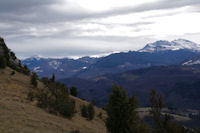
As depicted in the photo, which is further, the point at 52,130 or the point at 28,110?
the point at 28,110

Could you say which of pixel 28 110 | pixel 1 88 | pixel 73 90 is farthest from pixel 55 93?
pixel 73 90

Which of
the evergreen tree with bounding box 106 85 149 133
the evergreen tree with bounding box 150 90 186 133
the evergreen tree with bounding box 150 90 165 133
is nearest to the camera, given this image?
the evergreen tree with bounding box 106 85 149 133

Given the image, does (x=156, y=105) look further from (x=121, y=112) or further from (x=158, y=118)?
(x=121, y=112)

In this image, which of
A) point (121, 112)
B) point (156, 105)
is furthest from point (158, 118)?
point (121, 112)

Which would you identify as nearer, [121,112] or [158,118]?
[121,112]

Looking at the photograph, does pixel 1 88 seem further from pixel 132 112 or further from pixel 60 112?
pixel 132 112

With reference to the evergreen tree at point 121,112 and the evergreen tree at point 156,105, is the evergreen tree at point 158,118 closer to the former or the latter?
the evergreen tree at point 156,105

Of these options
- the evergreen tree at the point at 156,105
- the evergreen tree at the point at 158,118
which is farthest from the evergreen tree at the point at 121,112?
the evergreen tree at the point at 158,118

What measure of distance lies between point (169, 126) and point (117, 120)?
1266 centimetres

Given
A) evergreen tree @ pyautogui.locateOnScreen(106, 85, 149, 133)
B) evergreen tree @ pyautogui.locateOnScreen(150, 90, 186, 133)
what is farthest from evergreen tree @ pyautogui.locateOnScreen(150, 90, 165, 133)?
evergreen tree @ pyautogui.locateOnScreen(106, 85, 149, 133)

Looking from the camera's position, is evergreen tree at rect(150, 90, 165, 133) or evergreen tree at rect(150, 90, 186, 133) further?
evergreen tree at rect(150, 90, 165, 133)

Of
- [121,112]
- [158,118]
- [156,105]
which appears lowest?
[158,118]

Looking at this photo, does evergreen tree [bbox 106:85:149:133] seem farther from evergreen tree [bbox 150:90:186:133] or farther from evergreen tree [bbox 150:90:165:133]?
evergreen tree [bbox 150:90:186:133]

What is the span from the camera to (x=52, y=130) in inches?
1309
